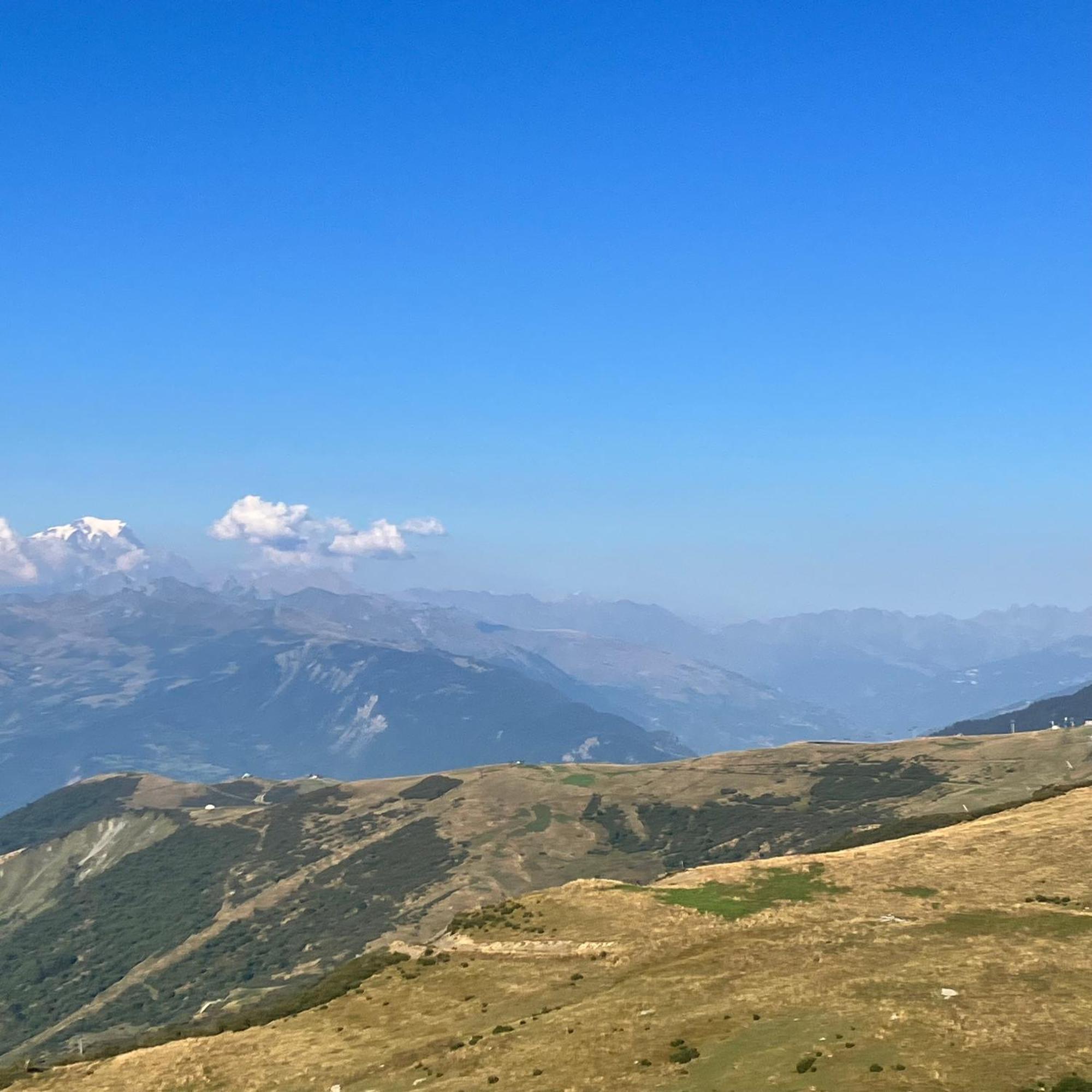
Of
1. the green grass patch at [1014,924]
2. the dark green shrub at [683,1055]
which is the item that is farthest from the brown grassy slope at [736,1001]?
the dark green shrub at [683,1055]

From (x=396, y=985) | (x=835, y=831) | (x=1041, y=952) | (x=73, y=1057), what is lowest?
(x=835, y=831)

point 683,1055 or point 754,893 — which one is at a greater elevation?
point 683,1055

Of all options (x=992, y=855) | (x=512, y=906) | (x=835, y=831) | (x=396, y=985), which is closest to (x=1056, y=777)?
(x=835, y=831)

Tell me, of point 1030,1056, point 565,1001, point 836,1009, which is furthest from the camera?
point 565,1001

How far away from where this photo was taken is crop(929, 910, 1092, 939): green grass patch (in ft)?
178

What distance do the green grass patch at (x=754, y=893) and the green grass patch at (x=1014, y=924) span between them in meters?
11.7

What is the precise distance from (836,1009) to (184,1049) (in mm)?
36104

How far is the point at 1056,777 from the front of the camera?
185 meters

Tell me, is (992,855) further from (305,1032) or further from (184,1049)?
(184,1049)

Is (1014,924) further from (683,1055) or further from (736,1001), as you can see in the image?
(683,1055)

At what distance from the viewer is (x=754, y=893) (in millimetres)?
72500

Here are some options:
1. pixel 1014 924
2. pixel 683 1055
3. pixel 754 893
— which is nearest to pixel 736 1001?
pixel 683 1055

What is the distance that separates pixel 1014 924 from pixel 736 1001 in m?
19.2

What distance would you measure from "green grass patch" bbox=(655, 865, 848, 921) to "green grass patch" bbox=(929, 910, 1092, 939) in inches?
461
